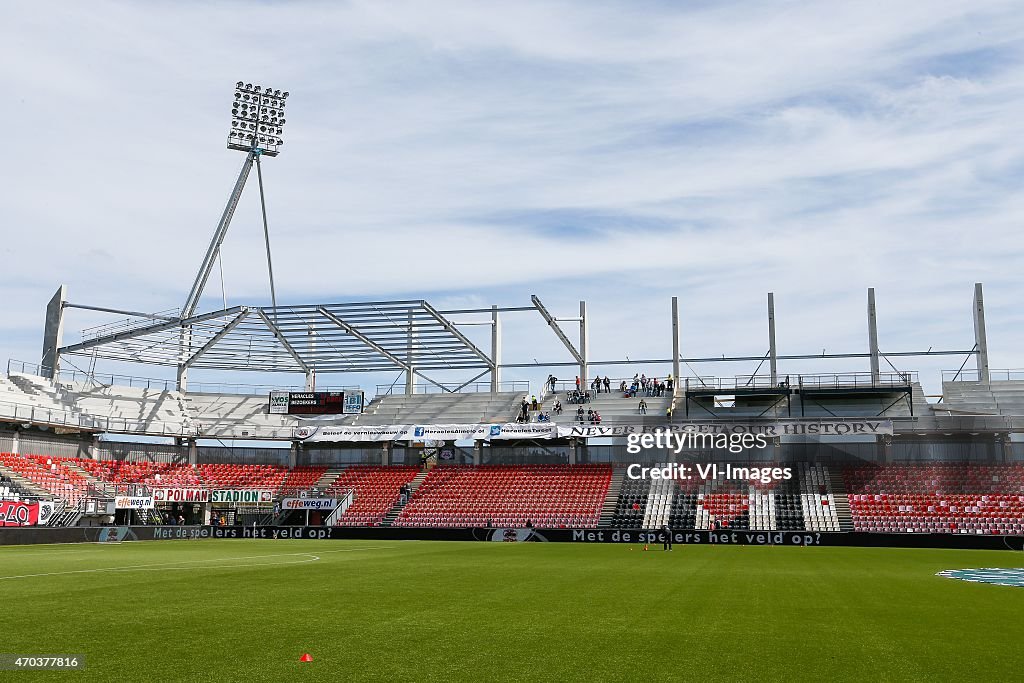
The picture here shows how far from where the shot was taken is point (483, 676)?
29.0ft

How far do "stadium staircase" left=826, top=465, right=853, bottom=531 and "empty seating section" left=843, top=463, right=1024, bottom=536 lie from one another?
0.98ft

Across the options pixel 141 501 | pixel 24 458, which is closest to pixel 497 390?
pixel 141 501

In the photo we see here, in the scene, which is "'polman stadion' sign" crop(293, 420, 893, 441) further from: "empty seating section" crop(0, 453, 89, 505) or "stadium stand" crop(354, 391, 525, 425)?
"empty seating section" crop(0, 453, 89, 505)

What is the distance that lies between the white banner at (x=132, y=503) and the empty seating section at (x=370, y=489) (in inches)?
443

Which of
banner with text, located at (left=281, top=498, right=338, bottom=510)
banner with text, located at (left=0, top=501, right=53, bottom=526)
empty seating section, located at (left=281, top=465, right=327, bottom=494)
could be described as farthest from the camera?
empty seating section, located at (left=281, top=465, right=327, bottom=494)

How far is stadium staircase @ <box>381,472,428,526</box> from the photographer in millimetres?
56688

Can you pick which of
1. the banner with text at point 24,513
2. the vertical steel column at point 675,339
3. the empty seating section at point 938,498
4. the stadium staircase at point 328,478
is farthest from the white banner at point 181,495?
the empty seating section at point 938,498

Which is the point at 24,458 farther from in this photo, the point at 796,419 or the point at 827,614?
the point at 827,614

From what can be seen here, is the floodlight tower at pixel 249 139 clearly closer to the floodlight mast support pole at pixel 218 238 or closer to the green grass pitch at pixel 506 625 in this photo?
the floodlight mast support pole at pixel 218 238

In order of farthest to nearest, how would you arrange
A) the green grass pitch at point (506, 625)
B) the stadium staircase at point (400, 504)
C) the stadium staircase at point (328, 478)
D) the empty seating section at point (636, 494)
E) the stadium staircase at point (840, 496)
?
the stadium staircase at point (328, 478) → the stadium staircase at point (400, 504) → the stadium staircase at point (840, 496) → the empty seating section at point (636, 494) → the green grass pitch at point (506, 625)

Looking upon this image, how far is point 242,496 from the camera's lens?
6072cm

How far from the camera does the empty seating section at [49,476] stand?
53062 mm

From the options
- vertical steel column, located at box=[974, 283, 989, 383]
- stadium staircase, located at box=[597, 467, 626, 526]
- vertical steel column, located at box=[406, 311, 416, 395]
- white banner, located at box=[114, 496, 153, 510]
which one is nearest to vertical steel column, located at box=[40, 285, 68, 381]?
white banner, located at box=[114, 496, 153, 510]

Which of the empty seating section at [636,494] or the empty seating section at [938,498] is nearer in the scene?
the empty seating section at [938,498]
